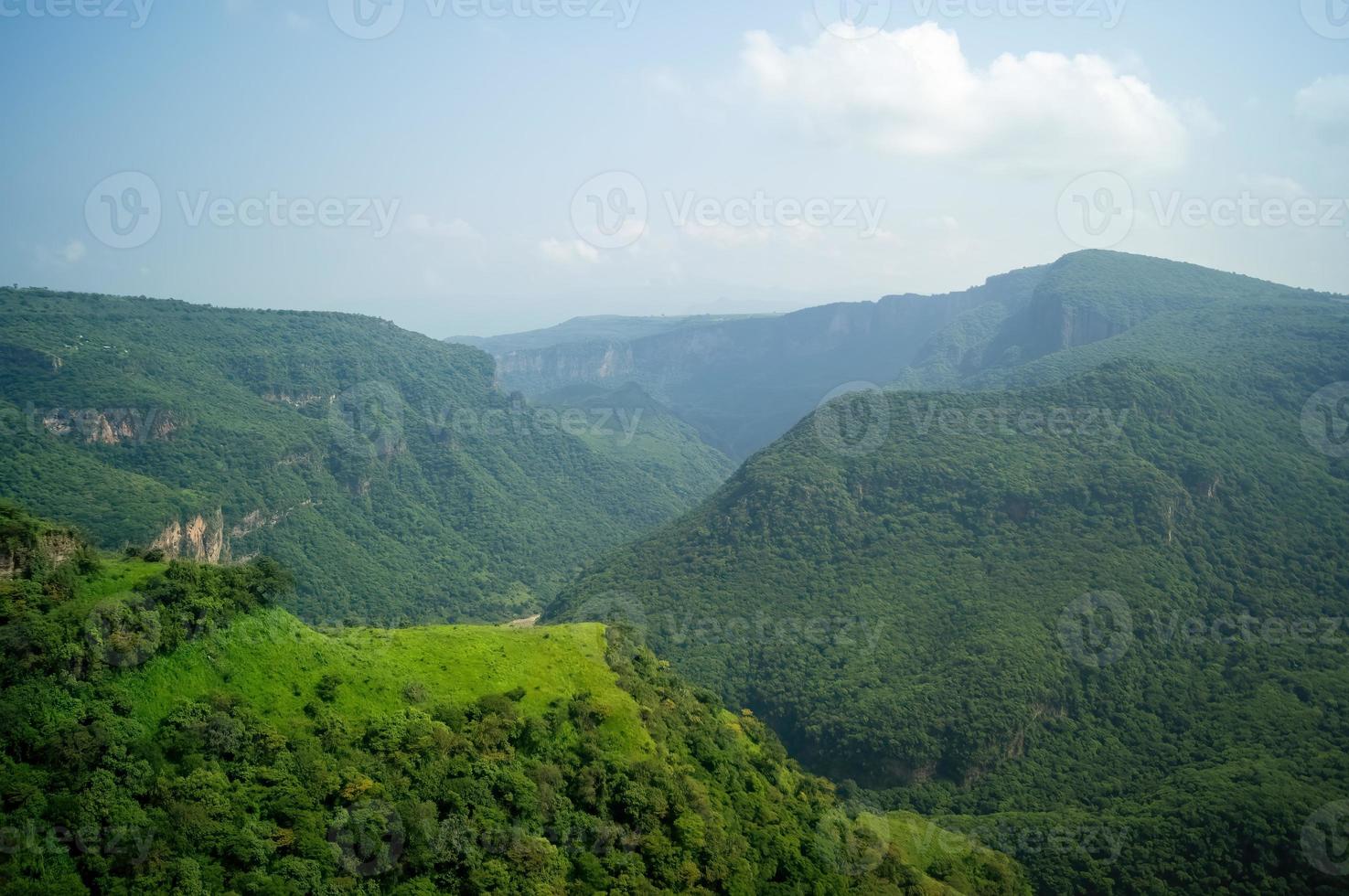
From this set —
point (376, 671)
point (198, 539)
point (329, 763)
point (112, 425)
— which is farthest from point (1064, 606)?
point (112, 425)

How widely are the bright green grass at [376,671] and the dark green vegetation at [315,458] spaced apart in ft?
135

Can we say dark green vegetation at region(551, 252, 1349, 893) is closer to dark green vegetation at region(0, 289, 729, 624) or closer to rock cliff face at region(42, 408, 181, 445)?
dark green vegetation at region(0, 289, 729, 624)

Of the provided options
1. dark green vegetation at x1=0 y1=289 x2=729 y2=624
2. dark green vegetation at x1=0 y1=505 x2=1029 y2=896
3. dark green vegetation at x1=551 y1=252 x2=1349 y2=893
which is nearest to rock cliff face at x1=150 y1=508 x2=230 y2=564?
dark green vegetation at x1=0 y1=289 x2=729 y2=624

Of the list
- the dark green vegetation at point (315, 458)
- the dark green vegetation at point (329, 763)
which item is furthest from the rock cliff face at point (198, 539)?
the dark green vegetation at point (329, 763)

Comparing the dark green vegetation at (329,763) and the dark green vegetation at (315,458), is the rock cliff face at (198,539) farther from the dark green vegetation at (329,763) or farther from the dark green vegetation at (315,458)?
the dark green vegetation at (329,763)

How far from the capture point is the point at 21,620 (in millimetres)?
28984

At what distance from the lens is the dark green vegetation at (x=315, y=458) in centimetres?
8412

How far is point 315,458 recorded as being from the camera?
11294 centimetres

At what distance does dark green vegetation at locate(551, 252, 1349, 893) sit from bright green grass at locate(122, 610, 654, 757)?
28.4 meters

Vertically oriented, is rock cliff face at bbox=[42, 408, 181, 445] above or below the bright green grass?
above

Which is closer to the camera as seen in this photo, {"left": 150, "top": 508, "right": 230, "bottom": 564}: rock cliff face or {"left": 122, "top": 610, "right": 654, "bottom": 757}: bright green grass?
{"left": 122, "top": 610, "right": 654, "bottom": 757}: bright green grass

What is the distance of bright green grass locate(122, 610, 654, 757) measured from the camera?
3250cm

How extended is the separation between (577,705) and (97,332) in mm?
97645

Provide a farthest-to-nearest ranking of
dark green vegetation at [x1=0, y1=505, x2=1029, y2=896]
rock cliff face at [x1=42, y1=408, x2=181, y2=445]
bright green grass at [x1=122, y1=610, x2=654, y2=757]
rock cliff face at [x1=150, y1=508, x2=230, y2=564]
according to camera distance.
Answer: rock cliff face at [x1=42, y1=408, x2=181, y2=445], rock cliff face at [x1=150, y1=508, x2=230, y2=564], bright green grass at [x1=122, y1=610, x2=654, y2=757], dark green vegetation at [x1=0, y1=505, x2=1029, y2=896]
